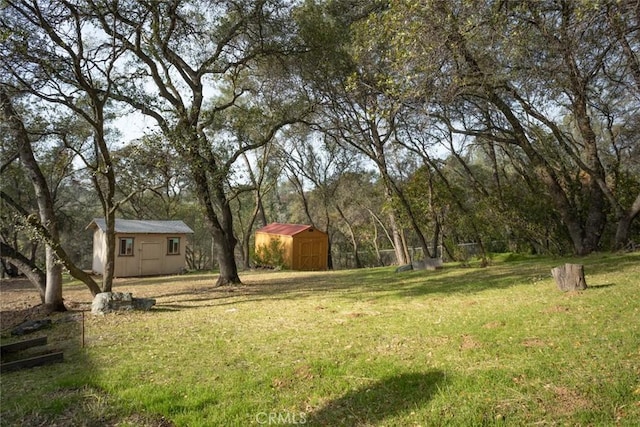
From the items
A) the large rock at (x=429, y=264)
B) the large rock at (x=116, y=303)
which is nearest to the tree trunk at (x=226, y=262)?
→ the large rock at (x=116, y=303)

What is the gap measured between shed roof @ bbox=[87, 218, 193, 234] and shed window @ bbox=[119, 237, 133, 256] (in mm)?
453

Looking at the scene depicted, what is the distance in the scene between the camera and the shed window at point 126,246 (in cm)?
2080

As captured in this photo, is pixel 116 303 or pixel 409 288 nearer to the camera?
pixel 116 303

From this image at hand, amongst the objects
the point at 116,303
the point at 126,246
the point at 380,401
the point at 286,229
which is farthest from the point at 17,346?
the point at 286,229

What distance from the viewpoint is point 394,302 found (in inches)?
321

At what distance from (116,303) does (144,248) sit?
14.3m

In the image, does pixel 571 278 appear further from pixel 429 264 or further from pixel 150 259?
pixel 150 259

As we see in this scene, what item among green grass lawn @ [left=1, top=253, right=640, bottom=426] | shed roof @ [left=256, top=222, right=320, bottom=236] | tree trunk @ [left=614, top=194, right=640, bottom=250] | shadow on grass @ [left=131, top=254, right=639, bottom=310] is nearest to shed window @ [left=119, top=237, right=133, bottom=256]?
shed roof @ [left=256, top=222, right=320, bottom=236]

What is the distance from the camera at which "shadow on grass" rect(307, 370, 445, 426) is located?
3.02m

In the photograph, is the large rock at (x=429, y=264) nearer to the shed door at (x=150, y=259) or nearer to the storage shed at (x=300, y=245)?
the storage shed at (x=300, y=245)

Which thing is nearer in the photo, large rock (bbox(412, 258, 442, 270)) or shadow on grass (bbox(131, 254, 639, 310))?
shadow on grass (bbox(131, 254, 639, 310))

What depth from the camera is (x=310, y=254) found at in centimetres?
2434

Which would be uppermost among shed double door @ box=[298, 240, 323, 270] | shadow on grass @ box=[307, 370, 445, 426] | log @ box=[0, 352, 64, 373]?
shed double door @ box=[298, 240, 323, 270]

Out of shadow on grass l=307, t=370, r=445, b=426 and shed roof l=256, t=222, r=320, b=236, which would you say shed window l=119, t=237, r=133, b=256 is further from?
shadow on grass l=307, t=370, r=445, b=426
